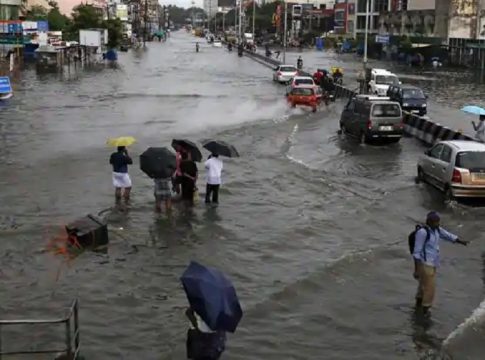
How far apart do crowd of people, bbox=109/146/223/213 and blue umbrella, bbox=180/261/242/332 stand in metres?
8.55

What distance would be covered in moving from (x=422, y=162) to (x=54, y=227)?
32.2 feet

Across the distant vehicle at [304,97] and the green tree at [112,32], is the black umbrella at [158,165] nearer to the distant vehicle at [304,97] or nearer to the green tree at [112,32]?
the distant vehicle at [304,97]

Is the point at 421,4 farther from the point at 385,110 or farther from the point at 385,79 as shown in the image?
the point at 385,110

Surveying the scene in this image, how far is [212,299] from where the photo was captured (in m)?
7.42

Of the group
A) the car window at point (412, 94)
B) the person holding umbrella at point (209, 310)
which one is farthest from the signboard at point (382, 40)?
the person holding umbrella at point (209, 310)

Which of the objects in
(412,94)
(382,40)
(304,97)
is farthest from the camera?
(382,40)

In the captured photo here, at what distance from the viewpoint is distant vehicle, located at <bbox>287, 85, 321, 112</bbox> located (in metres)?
38.4

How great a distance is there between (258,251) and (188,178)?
351 cm

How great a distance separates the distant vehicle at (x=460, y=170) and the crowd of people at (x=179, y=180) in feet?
17.7

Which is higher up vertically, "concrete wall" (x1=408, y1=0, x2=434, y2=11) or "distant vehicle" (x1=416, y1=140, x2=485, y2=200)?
"concrete wall" (x1=408, y1=0, x2=434, y2=11)

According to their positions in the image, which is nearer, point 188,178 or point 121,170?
point 188,178

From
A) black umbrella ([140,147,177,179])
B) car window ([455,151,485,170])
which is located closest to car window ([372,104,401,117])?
car window ([455,151,485,170])

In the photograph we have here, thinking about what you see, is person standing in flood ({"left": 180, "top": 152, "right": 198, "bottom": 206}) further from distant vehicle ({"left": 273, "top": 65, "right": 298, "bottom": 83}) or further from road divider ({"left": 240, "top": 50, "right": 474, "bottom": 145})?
distant vehicle ({"left": 273, "top": 65, "right": 298, "bottom": 83})

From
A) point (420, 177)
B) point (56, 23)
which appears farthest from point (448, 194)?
point (56, 23)
